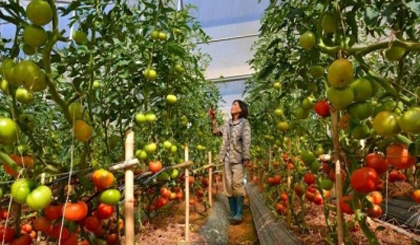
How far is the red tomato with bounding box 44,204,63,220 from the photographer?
1217 mm

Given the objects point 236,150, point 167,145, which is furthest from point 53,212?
point 236,150

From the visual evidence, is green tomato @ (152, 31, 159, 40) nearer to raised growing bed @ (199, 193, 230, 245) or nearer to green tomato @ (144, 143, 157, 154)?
green tomato @ (144, 143, 157, 154)

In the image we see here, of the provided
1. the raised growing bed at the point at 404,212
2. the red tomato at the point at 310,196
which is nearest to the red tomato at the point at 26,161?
the red tomato at the point at 310,196

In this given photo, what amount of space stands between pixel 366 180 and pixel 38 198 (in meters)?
0.84

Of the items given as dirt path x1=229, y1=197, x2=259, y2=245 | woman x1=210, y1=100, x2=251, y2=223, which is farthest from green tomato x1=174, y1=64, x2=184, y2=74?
dirt path x1=229, y1=197, x2=259, y2=245

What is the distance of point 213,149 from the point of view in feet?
21.1

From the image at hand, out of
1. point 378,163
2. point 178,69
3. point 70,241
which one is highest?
point 178,69

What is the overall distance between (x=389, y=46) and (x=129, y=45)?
166 cm

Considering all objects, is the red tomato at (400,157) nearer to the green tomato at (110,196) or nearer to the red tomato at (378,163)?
the red tomato at (378,163)

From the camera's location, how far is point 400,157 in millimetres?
958

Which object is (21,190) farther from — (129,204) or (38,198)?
(129,204)

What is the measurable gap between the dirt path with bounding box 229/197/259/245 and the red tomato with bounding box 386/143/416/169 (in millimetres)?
2837

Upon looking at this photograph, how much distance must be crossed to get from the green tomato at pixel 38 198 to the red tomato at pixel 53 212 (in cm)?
19

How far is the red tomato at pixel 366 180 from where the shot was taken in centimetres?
98
